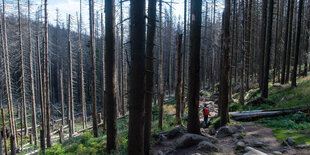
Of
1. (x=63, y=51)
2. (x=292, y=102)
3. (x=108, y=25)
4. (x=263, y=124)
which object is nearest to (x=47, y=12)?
(x=108, y=25)

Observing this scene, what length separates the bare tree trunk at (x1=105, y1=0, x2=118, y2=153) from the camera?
7.80m

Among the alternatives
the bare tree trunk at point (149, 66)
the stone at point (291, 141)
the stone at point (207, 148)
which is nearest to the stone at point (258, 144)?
the stone at point (291, 141)

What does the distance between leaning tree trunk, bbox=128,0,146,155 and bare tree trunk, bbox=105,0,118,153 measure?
11.5ft

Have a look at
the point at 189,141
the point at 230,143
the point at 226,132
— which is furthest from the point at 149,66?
the point at 226,132

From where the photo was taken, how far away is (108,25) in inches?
307

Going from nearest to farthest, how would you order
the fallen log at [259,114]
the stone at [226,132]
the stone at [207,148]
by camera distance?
1. the stone at [207,148]
2. the stone at [226,132]
3. the fallen log at [259,114]

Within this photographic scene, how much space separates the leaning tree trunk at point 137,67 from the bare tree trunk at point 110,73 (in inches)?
138

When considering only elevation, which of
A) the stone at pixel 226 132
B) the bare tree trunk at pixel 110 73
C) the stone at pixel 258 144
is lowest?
the stone at pixel 226 132

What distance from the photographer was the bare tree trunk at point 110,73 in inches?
307

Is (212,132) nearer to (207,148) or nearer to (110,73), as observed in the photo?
Result: (207,148)

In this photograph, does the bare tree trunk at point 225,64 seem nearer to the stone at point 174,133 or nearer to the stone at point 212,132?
the stone at point 212,132

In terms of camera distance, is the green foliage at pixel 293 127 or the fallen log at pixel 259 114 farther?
the fallen log at pixel 259 114

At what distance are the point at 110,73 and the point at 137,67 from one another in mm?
3668

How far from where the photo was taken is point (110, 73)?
789 centimetres
